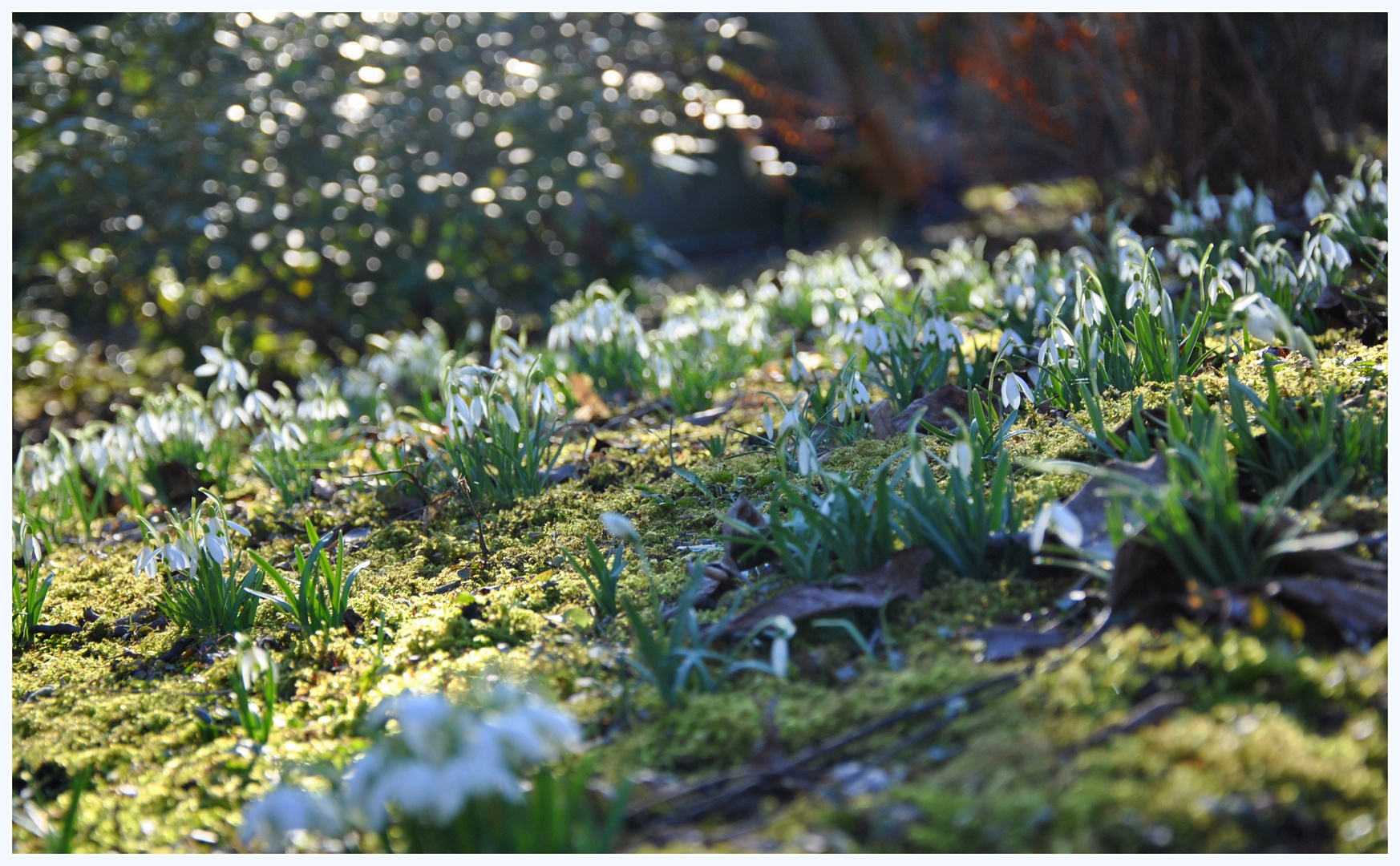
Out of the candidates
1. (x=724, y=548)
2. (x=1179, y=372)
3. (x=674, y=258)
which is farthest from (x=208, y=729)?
(x=674, y=258)

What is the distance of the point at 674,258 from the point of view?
262 inches

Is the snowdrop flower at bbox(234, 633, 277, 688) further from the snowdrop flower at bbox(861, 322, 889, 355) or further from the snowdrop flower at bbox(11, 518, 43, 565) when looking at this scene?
the snowdrop flower at bbox(861, 322, 889, 355)

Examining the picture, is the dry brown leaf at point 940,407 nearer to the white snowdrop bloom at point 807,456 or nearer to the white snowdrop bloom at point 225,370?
the white snowdrop bloom at point 807,456

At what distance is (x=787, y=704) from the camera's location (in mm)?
1464

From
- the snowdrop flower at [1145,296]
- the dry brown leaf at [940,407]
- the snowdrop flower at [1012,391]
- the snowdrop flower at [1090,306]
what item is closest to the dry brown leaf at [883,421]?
the dry brown leaf at [940,407]

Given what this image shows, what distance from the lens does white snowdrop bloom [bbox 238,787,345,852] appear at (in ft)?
3.50

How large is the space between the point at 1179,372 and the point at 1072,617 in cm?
113

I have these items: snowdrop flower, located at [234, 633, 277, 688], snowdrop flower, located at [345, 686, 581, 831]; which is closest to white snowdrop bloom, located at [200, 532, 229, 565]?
snowdrop flower, located at [234, 633, 277, 688]

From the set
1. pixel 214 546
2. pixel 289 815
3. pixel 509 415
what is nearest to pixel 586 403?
pixel 509 415

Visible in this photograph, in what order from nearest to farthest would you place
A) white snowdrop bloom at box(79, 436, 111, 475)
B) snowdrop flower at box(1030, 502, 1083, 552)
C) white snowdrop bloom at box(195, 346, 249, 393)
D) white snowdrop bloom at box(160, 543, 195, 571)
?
snowdrop flower at box(1030, 502, 1083, 552) < white snowdrop bloom at box(160, 543, 195, 571) < white snowdrop bloom at box(195, 346, 249, 393) < white snowdrop bloom at box(79, 436, 111, 475)

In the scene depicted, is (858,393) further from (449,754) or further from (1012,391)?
(449,754)

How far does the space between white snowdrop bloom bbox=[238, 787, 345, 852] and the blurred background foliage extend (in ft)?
13.7

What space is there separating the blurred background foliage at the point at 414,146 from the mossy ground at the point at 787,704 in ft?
10.1

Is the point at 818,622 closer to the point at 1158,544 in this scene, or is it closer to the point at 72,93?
the point at 1158,544
